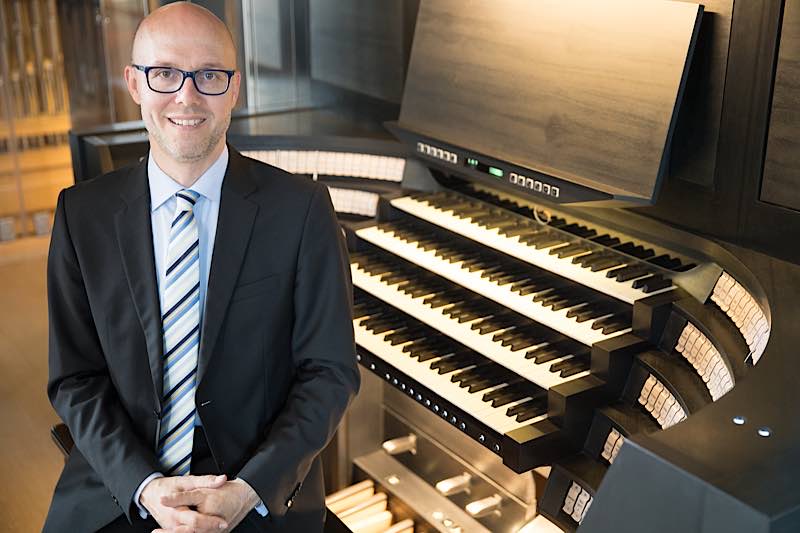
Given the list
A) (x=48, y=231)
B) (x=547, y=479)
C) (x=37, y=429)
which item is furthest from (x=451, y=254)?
(x=48, y=231)

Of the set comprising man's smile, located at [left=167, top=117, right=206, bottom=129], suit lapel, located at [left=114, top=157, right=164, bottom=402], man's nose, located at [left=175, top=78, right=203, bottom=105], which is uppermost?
man's nose, located at [left=175, top=78, right=203, bottom=105]

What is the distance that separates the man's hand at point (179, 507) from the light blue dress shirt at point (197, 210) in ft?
0.60

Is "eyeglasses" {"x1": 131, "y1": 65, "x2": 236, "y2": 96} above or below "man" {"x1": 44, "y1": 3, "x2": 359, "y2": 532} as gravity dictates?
above

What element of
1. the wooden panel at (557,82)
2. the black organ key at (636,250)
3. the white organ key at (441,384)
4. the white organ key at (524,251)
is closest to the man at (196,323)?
the white organ key at (441,384)

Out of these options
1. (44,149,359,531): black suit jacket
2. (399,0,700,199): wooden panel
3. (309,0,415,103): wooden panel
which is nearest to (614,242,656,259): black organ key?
(399,0,700,199): wooden panel

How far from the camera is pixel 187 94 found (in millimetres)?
1952

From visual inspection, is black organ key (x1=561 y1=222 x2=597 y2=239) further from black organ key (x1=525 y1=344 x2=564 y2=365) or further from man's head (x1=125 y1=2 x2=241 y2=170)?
man's head (x1=125 y1=2 x2=241 y2=170)

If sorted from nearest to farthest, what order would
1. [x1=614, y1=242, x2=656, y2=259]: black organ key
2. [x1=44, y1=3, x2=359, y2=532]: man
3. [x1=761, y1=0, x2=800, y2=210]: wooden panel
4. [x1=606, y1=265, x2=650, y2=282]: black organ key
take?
[x1=44, y1=3, x2=359, y2=532]: man < [x1=761, y1=0, x2=800, y2=210]: wooden panel < [x1=606, y1=265, x2=650, y2=282]: black organ key < [x1=614, y1=242, x2=656, y2=259]: black organ key

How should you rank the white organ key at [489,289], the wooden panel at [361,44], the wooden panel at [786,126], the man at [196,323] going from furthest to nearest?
the wooden panel at [361,44], the white organ key at [489,289], the wooden panel at [786,126], the man at [196,323]

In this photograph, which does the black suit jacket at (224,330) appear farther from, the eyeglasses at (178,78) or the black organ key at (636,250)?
the black organ key at (636,250)

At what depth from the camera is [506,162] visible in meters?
3.49

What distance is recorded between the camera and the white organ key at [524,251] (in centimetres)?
306

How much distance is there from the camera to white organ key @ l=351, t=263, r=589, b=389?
2.94m

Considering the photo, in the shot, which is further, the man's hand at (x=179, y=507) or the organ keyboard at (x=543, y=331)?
the organ keyboard at (x=543, y=331)
